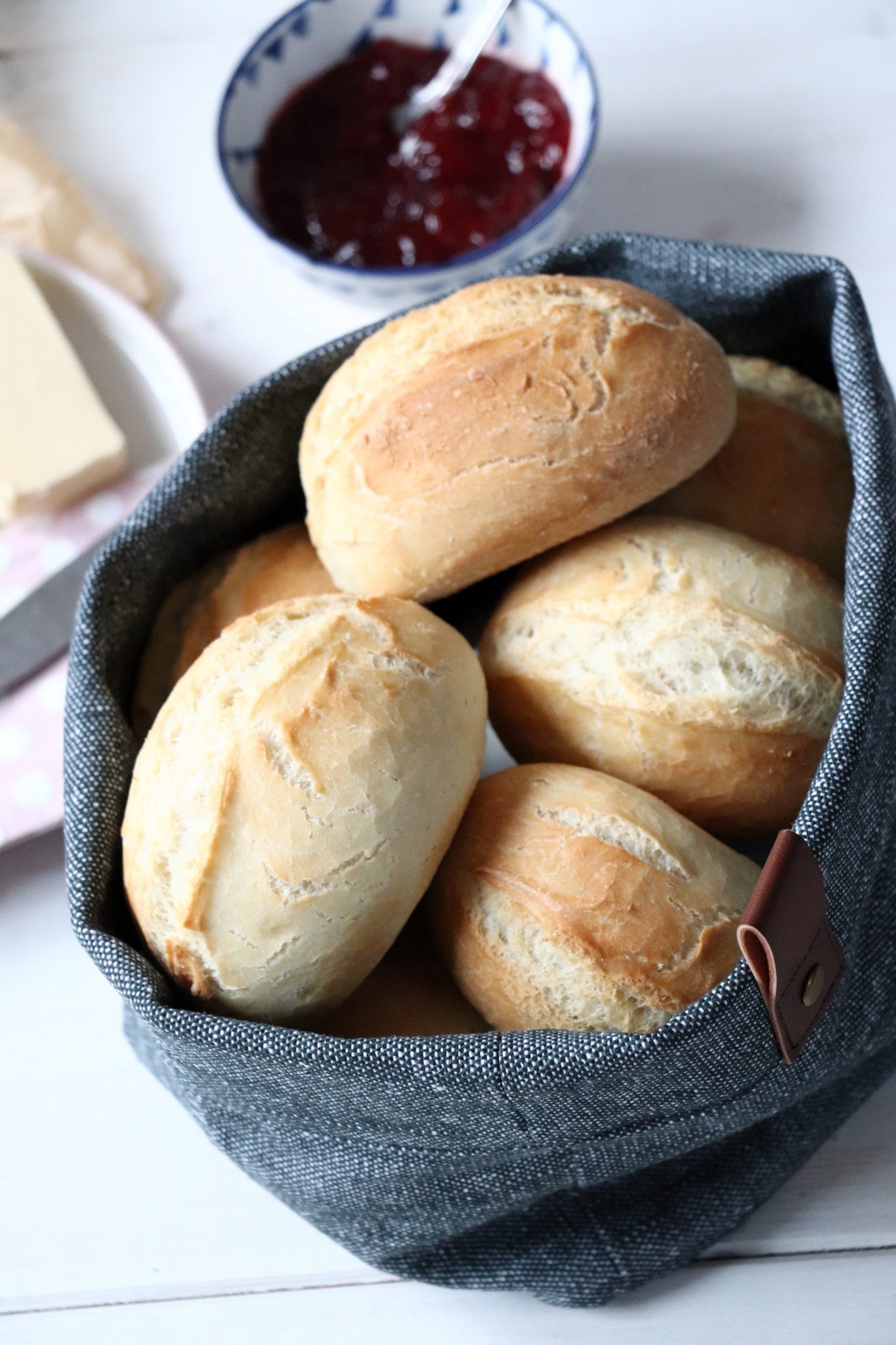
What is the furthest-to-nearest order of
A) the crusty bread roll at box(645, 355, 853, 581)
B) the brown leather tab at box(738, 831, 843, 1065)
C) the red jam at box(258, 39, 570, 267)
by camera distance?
the red jam at box(258, 39, 570, 267) → the crusty bread roll at box(645, 355, 853, 581) → the brown leather tab at box(738, 831, 843, 1065)

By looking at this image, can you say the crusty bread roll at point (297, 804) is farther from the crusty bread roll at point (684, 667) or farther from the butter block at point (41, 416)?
the butter block at point (41, 416)

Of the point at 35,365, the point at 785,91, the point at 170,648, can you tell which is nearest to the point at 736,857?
the point at 170,648

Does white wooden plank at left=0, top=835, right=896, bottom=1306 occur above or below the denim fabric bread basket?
below

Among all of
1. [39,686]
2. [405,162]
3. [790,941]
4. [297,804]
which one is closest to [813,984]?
[790,941]

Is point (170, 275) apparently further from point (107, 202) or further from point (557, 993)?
point (557, 993)

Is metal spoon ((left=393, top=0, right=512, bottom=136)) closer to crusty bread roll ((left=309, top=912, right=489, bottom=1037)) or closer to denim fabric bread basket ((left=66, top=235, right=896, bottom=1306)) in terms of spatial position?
denim fabric bread basket ((left=66, top=235, right=896, bottom=1306))

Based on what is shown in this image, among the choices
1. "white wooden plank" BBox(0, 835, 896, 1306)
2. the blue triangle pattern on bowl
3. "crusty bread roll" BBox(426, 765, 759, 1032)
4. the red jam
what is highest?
the blue triangle pattern on bowl

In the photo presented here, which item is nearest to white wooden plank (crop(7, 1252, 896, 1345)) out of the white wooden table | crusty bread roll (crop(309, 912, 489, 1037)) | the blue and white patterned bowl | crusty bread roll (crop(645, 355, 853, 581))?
the white wooden table
